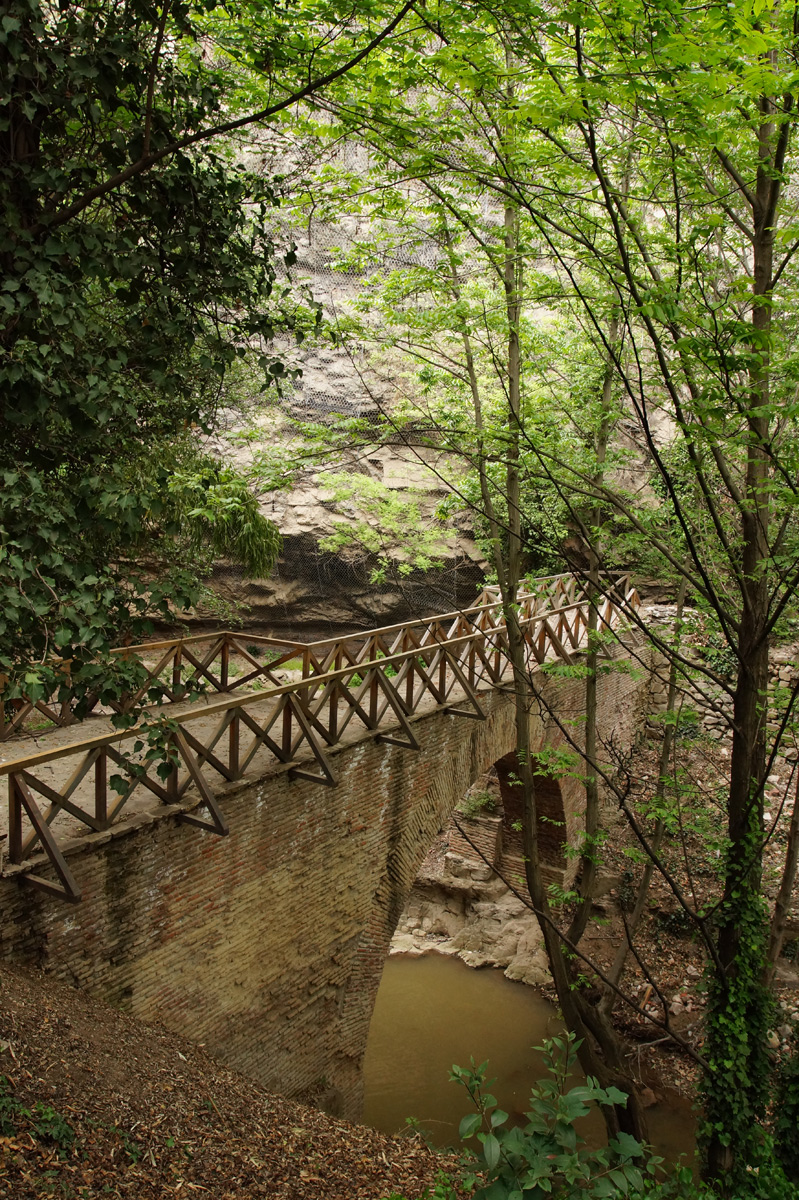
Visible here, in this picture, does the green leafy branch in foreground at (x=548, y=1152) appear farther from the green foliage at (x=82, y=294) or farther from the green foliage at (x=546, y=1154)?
the green foliage at (x=82, y=294)

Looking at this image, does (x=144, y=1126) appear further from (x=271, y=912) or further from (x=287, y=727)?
(x=287, y=727)

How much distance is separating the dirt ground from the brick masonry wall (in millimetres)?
329

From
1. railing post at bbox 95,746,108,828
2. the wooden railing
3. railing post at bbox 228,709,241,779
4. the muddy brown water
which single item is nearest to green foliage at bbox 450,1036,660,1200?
the wooden railing

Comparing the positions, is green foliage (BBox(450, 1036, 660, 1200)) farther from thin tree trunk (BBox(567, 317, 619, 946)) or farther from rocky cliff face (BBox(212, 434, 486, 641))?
rocky cliff face (BBox(212, 434, 486, 641))

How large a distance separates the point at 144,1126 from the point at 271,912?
2.35 m

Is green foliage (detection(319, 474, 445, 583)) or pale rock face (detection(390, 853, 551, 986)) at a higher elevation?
green foliage (detection(319, 474, 445, 583))

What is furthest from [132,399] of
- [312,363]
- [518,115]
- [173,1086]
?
[312,363]

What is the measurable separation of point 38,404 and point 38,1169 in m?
3.20

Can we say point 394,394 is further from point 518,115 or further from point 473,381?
point 518,115

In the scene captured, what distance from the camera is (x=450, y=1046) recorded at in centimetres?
1115

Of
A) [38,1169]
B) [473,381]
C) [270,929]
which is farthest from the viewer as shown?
[473,381]

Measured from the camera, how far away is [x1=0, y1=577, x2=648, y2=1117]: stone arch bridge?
4680mm

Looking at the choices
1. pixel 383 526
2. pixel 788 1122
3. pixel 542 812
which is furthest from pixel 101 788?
pixel 383 526

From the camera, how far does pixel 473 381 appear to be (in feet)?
25.2
